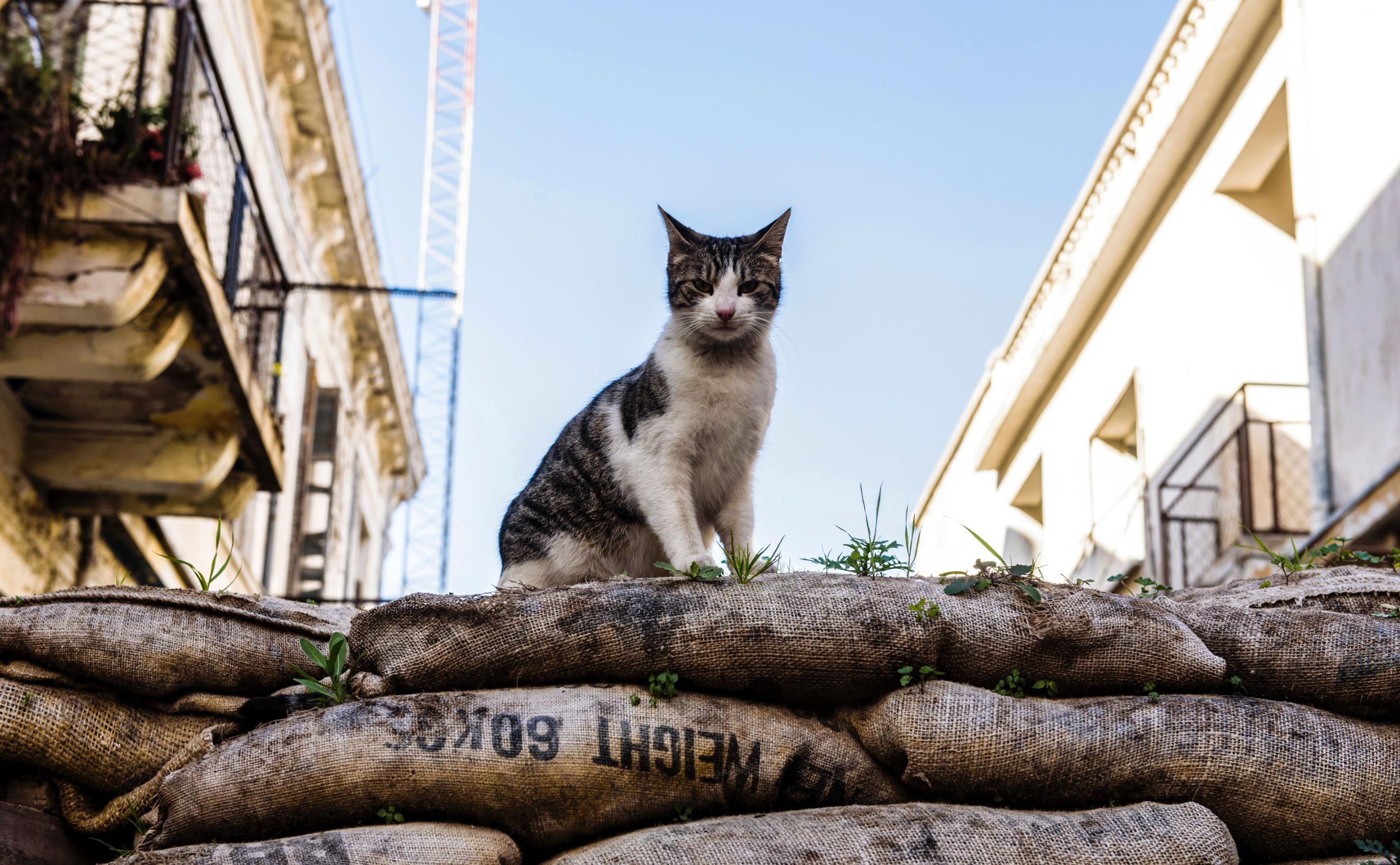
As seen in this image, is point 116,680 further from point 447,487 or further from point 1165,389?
point 447,487

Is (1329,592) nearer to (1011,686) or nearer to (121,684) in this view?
(1011,686)

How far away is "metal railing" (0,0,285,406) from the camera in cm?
880

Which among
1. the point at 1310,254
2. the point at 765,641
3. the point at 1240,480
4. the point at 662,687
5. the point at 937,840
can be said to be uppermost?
the point at 1310,254

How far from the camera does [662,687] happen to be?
12.8 ft

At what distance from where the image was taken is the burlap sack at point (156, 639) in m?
4.02

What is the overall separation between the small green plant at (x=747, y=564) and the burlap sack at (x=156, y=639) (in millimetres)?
1191

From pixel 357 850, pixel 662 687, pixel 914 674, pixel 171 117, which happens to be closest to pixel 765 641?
pixel 662 687

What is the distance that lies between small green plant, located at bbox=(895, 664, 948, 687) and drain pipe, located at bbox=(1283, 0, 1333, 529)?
7550 millimetres

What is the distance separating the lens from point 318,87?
17.0 metres

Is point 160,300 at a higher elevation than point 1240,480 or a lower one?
higher

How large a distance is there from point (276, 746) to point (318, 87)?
47.1ft

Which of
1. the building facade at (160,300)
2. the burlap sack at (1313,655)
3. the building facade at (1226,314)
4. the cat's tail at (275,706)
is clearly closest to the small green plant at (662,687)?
the cat's tail at (275,706)

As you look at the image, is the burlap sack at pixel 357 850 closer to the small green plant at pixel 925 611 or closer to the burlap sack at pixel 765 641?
the burlap sack at pixel 765 641

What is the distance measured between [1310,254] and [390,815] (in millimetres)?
9225
